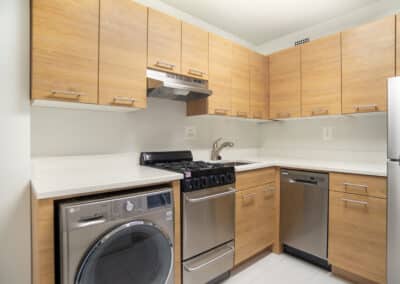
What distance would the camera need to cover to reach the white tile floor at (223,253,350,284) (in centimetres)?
182

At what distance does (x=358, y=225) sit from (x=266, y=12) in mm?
2184

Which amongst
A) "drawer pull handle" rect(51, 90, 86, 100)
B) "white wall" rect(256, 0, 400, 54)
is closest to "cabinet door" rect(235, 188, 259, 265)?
"drawer pull handle" rect(51, 90, 86, 100)

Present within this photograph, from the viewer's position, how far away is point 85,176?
137 cm

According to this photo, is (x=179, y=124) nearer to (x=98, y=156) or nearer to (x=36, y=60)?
(x=98, y=156)

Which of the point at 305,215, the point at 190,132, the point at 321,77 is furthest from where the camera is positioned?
the point at 190,132

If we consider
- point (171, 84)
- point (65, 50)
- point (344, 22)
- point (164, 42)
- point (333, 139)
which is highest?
point (344, 22)

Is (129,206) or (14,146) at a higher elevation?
(14,146)

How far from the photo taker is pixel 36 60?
4.23 ft

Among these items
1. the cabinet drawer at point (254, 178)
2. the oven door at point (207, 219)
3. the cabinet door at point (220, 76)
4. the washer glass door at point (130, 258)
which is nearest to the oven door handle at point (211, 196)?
the oven door at point (207, 219)

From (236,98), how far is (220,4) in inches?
37.3

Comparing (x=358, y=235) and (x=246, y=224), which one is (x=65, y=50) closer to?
(x=246, y=224)

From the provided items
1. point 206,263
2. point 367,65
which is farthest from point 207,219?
point 367,65

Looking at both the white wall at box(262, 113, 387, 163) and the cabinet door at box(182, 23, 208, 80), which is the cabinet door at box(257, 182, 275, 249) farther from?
the cabinet door at box(182, 23, 208, 80)

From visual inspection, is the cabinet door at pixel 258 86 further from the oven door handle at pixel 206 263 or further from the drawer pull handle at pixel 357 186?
the oven door handle at pixel 206 263
